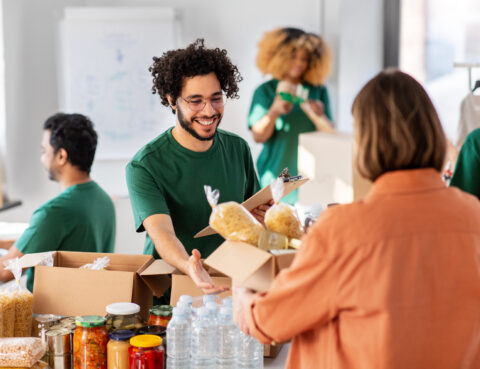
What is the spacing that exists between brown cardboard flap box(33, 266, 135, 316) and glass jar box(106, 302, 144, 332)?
0.13m

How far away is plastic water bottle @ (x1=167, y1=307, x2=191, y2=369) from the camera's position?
1.48 m

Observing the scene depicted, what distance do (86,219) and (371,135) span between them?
1.50 meters

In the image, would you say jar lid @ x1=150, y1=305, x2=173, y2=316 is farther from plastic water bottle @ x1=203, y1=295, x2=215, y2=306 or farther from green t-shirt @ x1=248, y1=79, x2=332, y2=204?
green t-shirt @ x1=248, y1=79, x2=332, y2=204

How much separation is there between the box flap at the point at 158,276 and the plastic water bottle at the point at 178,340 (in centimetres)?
28

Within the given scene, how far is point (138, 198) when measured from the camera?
199cm

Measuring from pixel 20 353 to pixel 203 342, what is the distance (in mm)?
442

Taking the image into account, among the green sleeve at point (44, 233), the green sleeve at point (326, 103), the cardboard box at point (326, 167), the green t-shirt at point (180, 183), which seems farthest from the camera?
the green sleeve at point (326, 103)

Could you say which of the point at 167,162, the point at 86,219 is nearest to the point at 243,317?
the point at 167,162

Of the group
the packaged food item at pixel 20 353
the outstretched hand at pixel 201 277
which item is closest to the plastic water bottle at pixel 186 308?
the outstretched hand at pixel 201 277

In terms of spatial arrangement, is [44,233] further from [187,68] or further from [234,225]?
[234,225]

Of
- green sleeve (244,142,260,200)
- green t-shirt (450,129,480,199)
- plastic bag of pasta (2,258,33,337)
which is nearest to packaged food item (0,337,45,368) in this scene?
plastic bag of pasta (2,258,33,337)

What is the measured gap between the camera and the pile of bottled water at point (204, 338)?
148cm

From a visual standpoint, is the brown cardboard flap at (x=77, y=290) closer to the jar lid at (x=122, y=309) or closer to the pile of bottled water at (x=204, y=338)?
the jar lid at (x=122, y=309)

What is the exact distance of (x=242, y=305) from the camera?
1.29 meters
